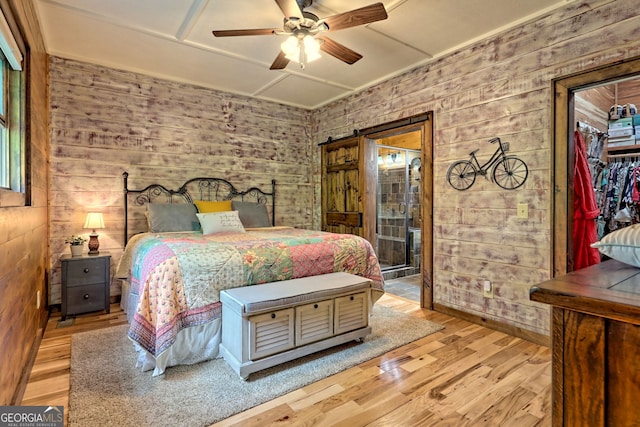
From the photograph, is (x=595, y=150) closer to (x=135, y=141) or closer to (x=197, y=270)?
(x=197, y=270)

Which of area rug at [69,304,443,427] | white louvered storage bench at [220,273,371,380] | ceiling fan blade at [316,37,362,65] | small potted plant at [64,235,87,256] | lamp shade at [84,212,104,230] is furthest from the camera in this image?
lamp shade at [84,212,104,230]

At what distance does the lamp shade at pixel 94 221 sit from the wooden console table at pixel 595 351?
3.79 m

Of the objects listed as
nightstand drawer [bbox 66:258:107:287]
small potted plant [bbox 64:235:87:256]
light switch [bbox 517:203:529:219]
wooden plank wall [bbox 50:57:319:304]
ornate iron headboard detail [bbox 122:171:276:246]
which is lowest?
nightstand drawer [bbox 66:258:107:287]

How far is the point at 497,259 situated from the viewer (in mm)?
2861

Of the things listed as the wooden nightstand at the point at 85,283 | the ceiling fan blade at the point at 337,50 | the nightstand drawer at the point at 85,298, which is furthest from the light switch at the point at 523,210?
the nightstand drawer at the point at 85,298

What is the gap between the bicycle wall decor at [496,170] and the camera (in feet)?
8.92

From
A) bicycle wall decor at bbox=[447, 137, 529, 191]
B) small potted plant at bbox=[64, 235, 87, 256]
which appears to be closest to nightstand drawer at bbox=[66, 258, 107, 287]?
small potted plant at bbox=[64, 235, 87, 256]

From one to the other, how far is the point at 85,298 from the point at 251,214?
1.92 meters

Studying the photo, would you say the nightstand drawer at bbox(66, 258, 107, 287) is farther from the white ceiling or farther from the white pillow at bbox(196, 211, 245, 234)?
the white ceiling

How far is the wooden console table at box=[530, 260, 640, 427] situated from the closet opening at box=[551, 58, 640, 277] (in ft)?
6.52

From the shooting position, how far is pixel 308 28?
2.31 m

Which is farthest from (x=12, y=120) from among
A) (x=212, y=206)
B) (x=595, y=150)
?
(x=595, y=150)

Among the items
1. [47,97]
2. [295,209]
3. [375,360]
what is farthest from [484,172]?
[47,97]

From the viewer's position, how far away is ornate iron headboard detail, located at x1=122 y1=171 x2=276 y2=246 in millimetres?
3803
